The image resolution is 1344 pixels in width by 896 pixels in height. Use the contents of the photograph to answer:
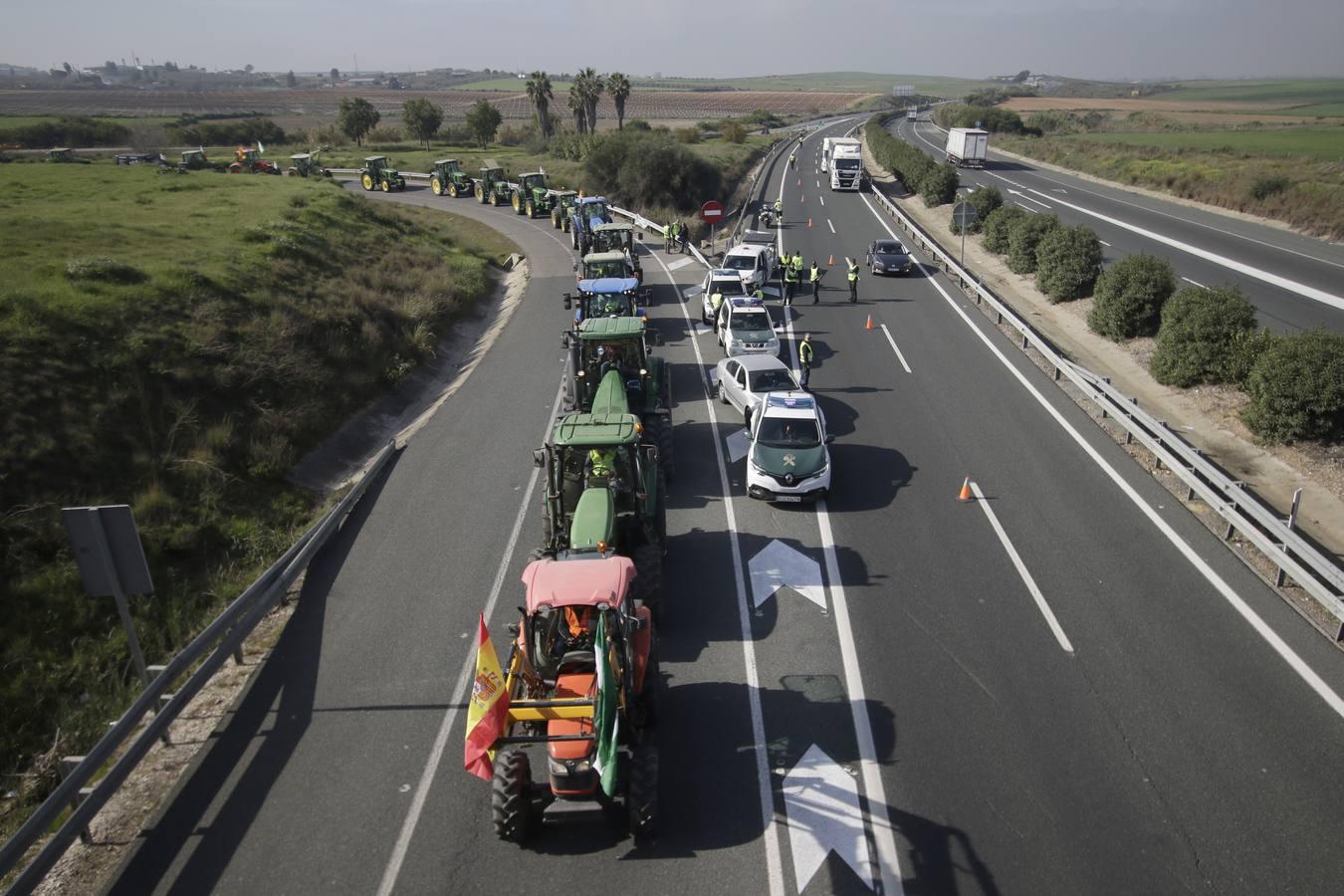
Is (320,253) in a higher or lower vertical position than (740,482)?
higher

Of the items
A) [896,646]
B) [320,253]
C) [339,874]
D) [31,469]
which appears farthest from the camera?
[320,253]

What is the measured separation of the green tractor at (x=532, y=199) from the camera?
4750 centimetres

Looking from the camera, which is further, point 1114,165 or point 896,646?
point 1114,165

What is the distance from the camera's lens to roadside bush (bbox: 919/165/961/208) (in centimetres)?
4616

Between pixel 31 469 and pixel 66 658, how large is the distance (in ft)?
13.2

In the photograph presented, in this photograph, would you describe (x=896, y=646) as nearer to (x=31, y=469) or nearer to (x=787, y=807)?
(x=787, y=807)

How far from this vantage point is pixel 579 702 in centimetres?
790

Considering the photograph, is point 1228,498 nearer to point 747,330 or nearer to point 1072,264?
point 747,330


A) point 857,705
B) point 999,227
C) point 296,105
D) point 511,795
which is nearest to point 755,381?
point 857,705

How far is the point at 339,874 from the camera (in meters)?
7.85

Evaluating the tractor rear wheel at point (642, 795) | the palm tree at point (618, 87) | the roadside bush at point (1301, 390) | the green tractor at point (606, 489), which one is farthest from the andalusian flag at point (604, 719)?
the palm tree at point (618, 87)

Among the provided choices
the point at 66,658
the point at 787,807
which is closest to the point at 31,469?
the point at 66,658

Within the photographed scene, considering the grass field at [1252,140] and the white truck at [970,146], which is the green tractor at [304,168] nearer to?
the white truck at [970,146]

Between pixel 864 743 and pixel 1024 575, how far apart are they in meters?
4.54
